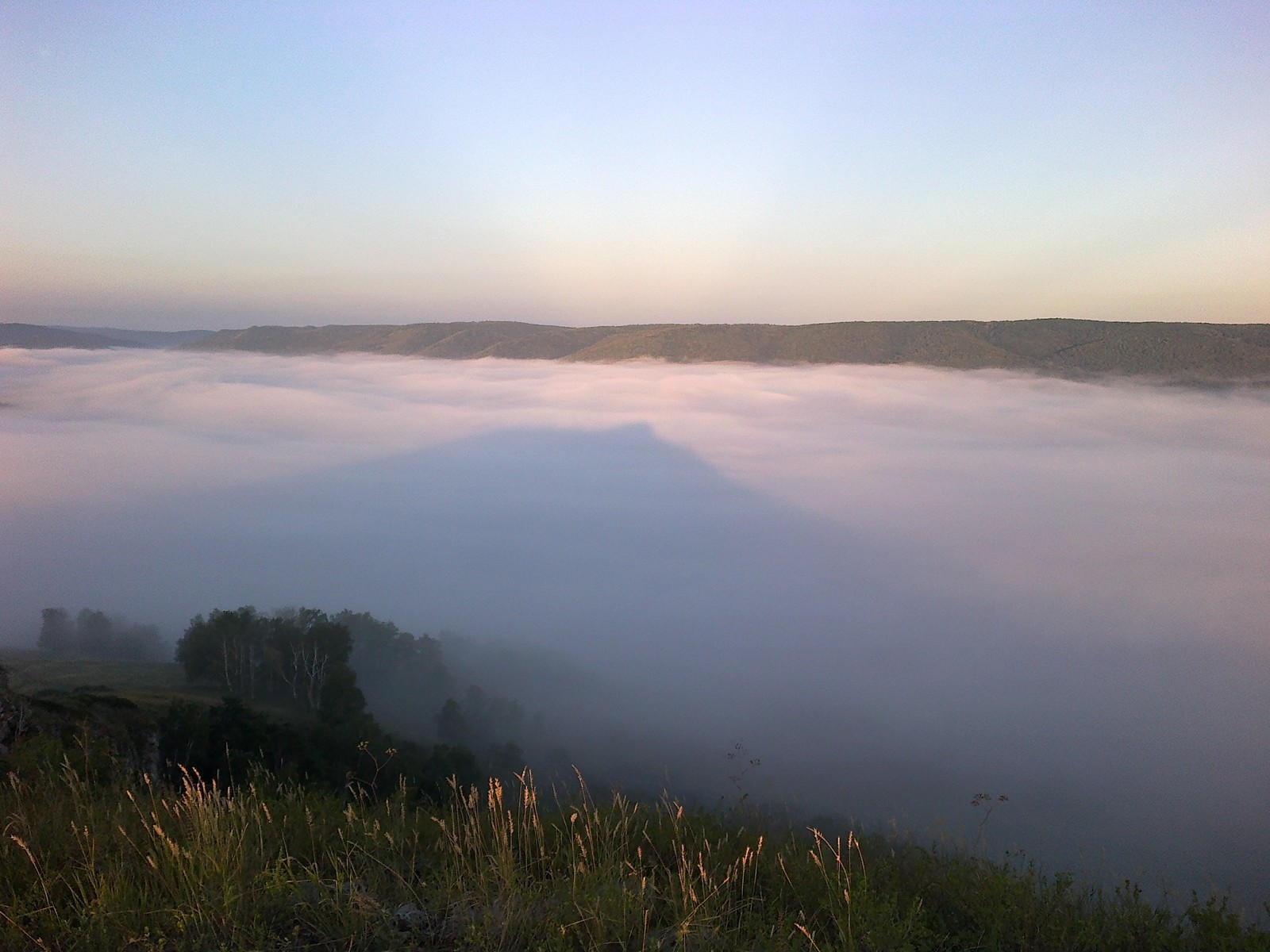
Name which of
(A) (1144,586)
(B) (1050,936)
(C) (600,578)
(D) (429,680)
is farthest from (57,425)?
(A) (1144,586)

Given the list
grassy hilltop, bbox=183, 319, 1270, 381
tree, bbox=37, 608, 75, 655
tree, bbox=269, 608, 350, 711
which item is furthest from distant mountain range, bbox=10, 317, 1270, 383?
tree, bbox=269, 608, 350, 711

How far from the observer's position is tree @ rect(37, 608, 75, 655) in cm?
6769

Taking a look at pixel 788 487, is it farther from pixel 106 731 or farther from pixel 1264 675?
pixel 106 731

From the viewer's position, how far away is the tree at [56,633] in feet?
222

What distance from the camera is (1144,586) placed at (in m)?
107

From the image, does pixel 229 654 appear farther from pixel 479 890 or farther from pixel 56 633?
pixel 479 890

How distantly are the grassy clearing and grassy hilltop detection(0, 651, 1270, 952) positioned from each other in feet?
0.05

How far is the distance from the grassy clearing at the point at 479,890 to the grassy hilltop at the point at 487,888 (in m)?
0.01

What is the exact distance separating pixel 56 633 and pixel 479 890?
89.7m

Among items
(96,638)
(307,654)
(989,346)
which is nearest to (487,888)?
(307,654)

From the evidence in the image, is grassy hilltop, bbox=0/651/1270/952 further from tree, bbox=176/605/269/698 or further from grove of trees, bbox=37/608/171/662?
grove of trees, bbox=37/608/171/662

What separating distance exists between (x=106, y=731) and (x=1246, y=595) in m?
A: 145

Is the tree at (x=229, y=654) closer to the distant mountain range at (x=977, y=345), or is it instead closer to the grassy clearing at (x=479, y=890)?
the grassy clearing at (x=479, y=890)

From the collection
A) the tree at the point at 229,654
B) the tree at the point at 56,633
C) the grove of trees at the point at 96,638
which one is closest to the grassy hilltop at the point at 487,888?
the tree at the point at 229,654
